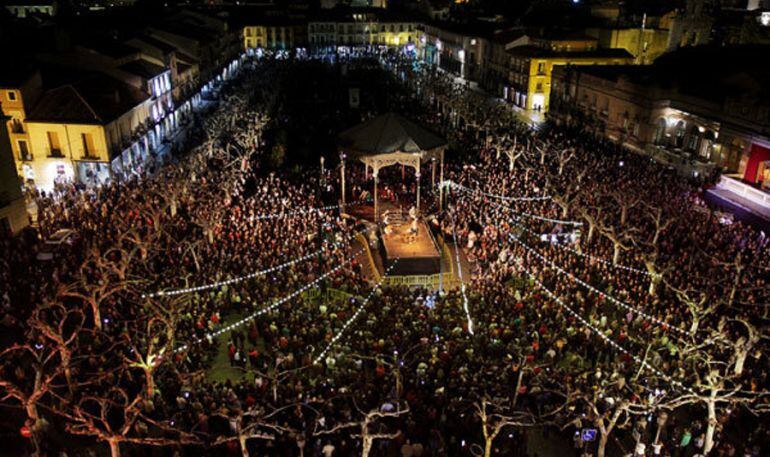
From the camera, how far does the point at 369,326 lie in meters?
21.1

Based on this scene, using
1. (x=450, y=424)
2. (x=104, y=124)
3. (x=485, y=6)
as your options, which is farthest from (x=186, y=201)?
(x=485, y=6)

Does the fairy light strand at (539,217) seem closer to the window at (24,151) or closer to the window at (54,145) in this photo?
the window at (54,145)

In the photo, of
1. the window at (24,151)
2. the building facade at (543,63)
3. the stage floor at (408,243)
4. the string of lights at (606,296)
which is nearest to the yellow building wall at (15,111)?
the window at (24,151)

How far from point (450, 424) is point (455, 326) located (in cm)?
514

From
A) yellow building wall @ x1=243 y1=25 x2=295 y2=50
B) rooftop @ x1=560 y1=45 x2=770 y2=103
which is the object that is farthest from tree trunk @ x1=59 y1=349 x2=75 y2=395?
yellow building wall @ x1=243 y1=25 x2=295 y2=50

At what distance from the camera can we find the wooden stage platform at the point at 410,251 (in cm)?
2638

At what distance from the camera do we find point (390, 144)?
102ft

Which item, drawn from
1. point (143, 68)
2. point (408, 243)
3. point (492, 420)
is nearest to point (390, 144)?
point (408, 243)

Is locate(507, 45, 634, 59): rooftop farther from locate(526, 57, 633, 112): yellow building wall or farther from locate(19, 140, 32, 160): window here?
locate(19, 140, 32, 160): window

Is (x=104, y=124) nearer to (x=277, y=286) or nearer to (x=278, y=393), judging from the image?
(x=277, y=286)

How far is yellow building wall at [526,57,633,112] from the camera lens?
214 feet

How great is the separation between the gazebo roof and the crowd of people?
3836 millimetres

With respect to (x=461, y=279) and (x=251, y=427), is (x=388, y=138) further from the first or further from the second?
(x=251, y=427)

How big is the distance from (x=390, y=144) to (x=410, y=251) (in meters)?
6.61
